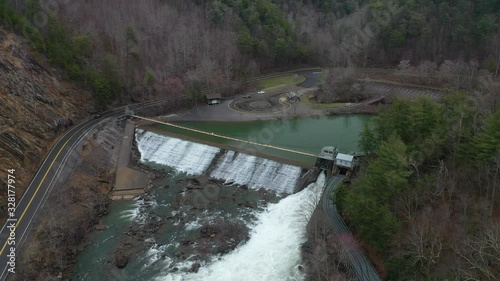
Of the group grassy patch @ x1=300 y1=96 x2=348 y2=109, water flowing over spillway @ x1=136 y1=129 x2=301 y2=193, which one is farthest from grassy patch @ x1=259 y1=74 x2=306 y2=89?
water flowing over spillway @ x1=136 y1=129 x2=301 y2=193

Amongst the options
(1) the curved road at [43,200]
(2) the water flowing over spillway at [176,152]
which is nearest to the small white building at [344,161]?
(1) the curved road at [43,200]

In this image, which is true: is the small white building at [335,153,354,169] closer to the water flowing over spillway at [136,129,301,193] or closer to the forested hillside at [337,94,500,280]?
the water flowing over spillway at [136,129,301,193]

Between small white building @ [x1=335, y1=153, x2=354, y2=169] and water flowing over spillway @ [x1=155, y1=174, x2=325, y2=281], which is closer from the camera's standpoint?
water flowing over spillway @ [x1=155, y1=174, x2=325, y2=281]

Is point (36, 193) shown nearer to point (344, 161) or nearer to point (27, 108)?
point (27, 108)

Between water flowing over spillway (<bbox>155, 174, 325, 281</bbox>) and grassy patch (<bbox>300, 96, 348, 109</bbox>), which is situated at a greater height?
grassy patch (<bbox>300, 96, 348, 109</bbox>)

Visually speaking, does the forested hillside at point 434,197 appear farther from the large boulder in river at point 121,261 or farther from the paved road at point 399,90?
the paved road at point 399,90
